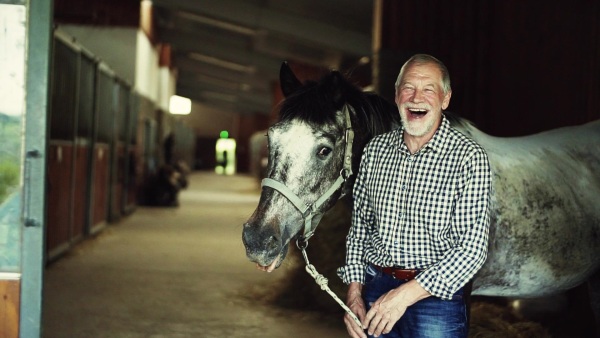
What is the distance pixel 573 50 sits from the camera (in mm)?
5000

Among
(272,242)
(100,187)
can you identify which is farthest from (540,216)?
(100,187)

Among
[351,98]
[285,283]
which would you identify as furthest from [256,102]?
[351,98]

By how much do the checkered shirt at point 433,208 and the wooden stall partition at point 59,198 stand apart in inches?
191

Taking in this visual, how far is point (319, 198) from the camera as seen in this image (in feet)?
8.23

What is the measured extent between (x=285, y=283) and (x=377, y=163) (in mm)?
3421

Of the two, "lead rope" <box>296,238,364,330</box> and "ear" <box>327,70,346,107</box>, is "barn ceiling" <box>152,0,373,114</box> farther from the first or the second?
"lead rope" <box>296,238,364,330</box>

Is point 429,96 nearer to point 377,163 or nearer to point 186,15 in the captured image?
point 377,163

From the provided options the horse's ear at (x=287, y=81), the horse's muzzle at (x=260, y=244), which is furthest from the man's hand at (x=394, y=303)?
the horse's ear at (x=287, y=81)

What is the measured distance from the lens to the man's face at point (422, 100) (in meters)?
2.17

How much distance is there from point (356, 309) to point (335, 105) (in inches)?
27.0

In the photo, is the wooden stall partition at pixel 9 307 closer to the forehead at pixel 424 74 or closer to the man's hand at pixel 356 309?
the man's hand at pixel 356 309

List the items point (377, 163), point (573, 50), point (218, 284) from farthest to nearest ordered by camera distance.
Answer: point (218, 284)
point (573, 50)
point (377, 163)

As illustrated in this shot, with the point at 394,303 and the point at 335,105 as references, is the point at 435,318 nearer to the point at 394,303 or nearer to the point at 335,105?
the point at 394,303

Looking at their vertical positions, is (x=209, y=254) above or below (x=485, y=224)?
below
